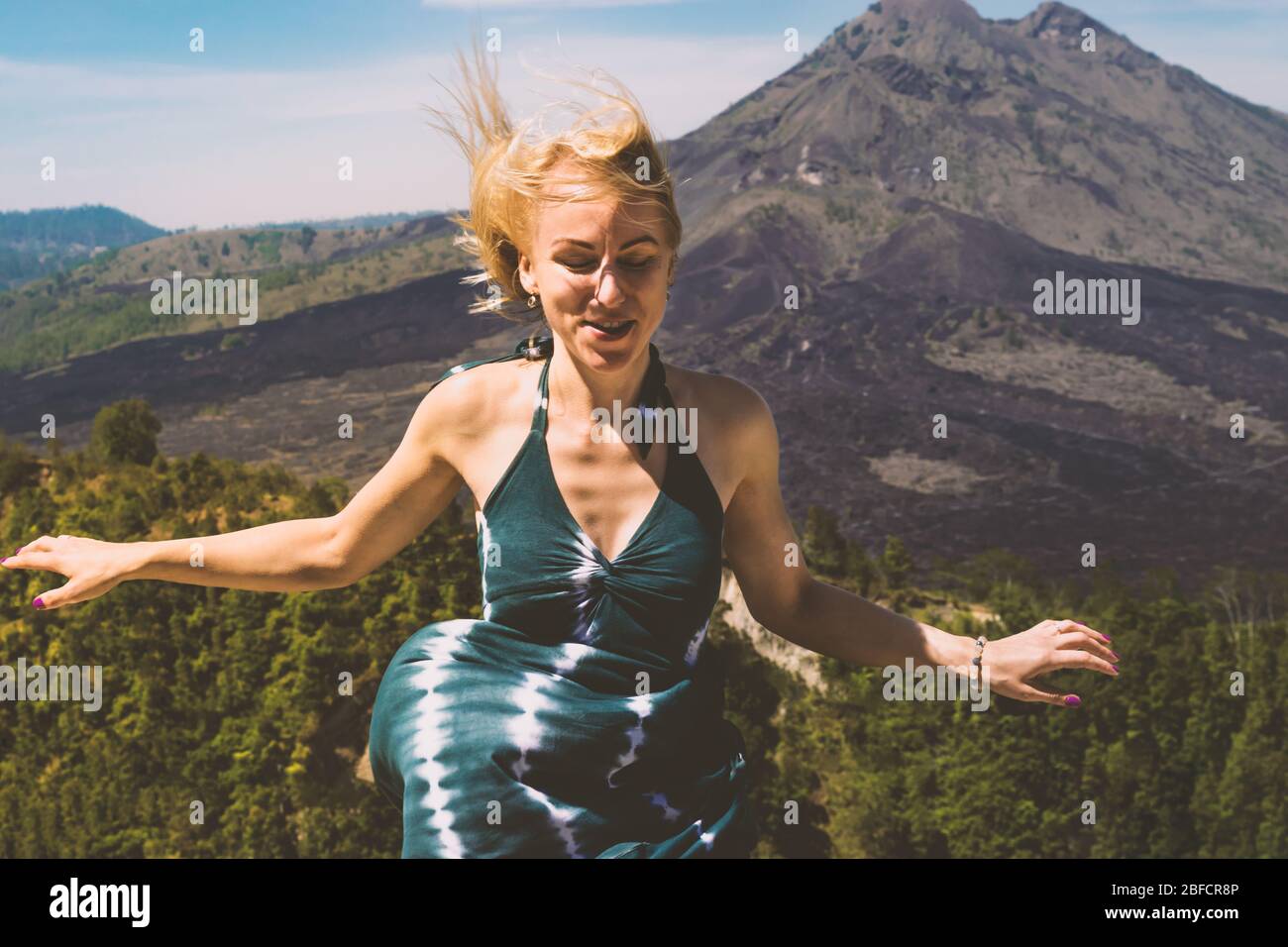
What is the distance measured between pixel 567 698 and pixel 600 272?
107 centimetres

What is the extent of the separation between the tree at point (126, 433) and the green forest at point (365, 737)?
38.0 ft

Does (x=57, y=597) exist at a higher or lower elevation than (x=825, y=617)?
higher

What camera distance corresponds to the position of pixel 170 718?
30297 mm

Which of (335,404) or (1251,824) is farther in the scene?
(335,404)

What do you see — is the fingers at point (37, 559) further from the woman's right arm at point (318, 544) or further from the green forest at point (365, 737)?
the green forest at point (365, 737)

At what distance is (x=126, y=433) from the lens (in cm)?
4475

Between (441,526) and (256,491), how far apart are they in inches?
335

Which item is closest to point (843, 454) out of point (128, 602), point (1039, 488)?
point (1039, 488)

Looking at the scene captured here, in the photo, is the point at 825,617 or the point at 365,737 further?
the point at 365,737

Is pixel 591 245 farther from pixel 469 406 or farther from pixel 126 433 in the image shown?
pixel 126 433

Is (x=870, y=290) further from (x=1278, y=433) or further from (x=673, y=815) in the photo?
(x=673, y=815)

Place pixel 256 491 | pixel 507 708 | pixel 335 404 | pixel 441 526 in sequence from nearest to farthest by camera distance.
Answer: pixel 507 708 → pixel 441 526 → pixel 256 491 → pixel 335 404

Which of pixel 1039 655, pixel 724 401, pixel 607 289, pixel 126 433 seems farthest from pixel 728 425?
pixel 126 433

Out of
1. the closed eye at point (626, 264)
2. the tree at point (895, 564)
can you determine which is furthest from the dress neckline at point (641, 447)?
the tree at point (895, 564)
